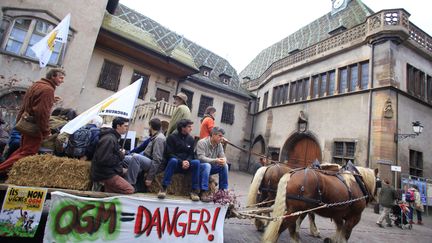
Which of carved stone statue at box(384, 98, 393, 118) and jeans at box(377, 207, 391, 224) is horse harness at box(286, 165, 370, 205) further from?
carved stone statue at box(384, 98, 393, 118)

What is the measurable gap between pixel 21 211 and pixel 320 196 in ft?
15.4

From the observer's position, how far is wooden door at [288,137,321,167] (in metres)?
15.2

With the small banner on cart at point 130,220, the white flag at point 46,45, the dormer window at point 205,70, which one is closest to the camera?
the small banner on cart at point 130,220

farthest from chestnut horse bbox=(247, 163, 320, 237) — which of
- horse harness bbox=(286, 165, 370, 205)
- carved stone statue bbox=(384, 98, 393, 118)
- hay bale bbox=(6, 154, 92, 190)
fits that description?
carved stone statue bbox=(384, 98, 393, 118)

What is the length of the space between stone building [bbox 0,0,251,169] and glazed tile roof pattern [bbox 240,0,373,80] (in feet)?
20.1

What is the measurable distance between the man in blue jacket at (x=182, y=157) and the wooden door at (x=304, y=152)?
12.9 m

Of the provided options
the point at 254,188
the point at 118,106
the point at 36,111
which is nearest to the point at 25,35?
the point at 36,111

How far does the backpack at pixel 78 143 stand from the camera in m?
3.75

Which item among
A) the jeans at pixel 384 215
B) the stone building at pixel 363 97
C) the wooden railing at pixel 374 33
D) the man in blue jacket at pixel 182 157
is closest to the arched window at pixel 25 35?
the man in blue jacket at pixel 182 157

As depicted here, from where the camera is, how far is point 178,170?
13.3 feet

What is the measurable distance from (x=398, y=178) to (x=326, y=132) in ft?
13.9

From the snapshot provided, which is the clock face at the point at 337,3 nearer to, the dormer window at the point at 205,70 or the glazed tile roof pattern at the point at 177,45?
the glazed tile roof pattern at the point at 177,45

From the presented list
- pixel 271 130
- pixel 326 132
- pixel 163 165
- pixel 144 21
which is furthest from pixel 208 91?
pixel 163 165

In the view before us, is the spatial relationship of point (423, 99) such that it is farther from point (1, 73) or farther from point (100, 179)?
point (1, 73)
